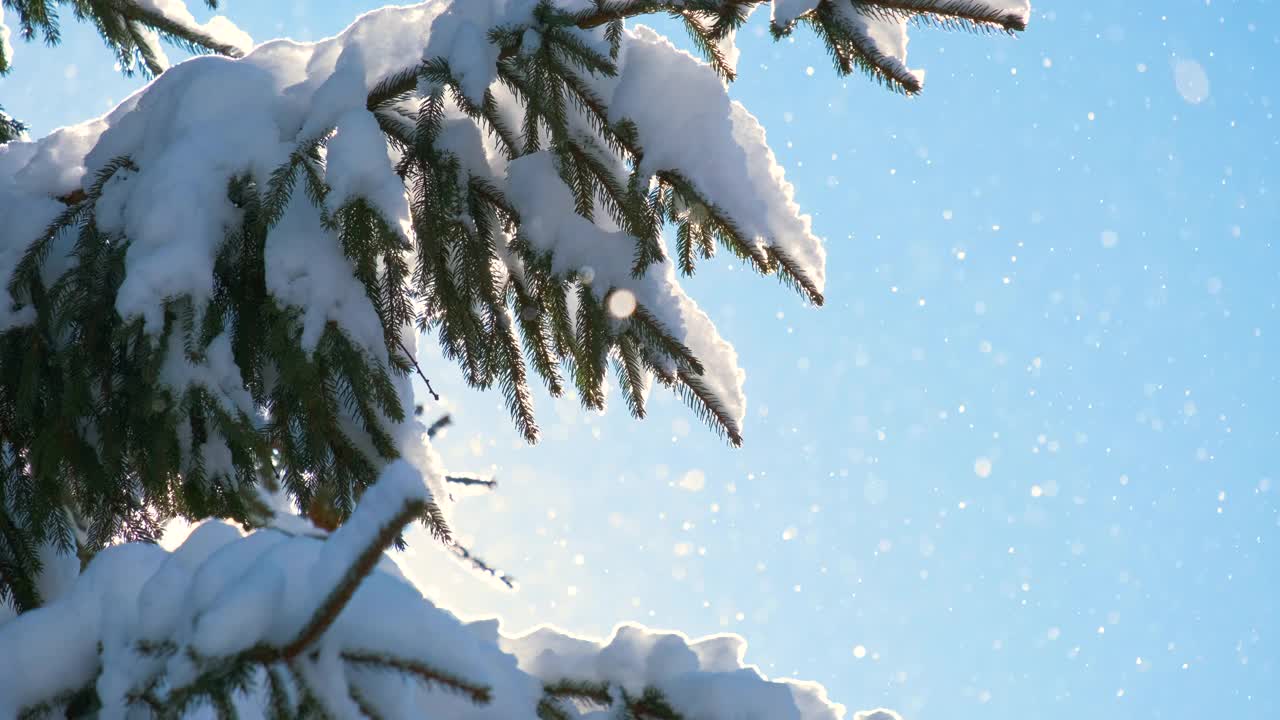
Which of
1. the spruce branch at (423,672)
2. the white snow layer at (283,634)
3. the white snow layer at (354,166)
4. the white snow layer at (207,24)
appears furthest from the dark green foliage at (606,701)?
the white snow layer at (207,24)

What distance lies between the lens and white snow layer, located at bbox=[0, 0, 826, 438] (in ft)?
6.91

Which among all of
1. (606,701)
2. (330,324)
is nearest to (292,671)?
(606,701)

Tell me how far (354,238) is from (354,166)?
17 cm

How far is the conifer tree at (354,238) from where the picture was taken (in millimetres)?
2119

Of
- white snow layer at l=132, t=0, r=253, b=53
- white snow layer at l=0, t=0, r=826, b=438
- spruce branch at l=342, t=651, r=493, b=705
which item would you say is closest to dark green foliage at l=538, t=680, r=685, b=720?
spruce branch at l=342, t=651, r=493, b=705

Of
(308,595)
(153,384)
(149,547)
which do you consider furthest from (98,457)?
(308,595)

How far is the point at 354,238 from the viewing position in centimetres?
211

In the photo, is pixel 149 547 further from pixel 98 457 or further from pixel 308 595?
pixel 98 457

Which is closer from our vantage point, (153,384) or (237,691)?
(237,691)

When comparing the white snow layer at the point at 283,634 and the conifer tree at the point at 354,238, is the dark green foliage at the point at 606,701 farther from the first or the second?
the conifer tree at the point at 354,238

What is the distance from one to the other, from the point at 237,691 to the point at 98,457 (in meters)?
1.46

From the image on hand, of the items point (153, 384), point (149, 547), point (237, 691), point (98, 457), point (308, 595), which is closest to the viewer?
point (308, 595)

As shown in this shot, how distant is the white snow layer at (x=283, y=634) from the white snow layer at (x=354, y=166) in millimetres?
838

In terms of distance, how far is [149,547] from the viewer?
1386 mm
